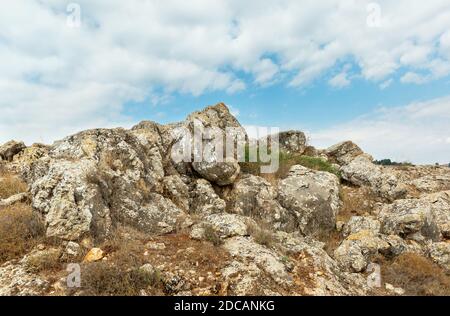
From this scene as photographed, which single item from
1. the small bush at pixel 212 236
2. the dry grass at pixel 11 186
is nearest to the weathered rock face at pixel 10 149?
the dry grass at pixel 11 186

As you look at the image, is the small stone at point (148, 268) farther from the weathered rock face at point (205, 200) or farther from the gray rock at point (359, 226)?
the gray rock at point (359, 226)

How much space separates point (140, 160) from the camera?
36.4 feet

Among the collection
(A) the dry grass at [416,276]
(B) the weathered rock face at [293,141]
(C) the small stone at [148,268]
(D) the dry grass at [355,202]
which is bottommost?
(A) the dry grass at [416,276]

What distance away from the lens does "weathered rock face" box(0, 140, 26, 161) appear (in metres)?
16.7

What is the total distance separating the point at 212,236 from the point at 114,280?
273 centimetres

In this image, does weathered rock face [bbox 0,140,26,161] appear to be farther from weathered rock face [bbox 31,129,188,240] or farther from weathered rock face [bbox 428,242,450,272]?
weathered rock face [bbox 428,242,450,272]

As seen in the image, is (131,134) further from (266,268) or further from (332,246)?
(332,246)

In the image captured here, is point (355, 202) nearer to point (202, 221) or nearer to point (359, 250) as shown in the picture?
point (359, 250)

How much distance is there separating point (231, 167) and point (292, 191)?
95.4 inches

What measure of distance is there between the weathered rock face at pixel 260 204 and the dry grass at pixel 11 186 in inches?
289

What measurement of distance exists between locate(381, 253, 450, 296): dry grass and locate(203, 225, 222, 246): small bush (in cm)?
446

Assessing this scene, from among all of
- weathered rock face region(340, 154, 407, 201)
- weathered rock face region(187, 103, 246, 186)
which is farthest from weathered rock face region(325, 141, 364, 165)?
weathered rock face region(187, 103, 246, 186)

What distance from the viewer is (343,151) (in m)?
20.3

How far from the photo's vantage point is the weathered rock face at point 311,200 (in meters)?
11.5
